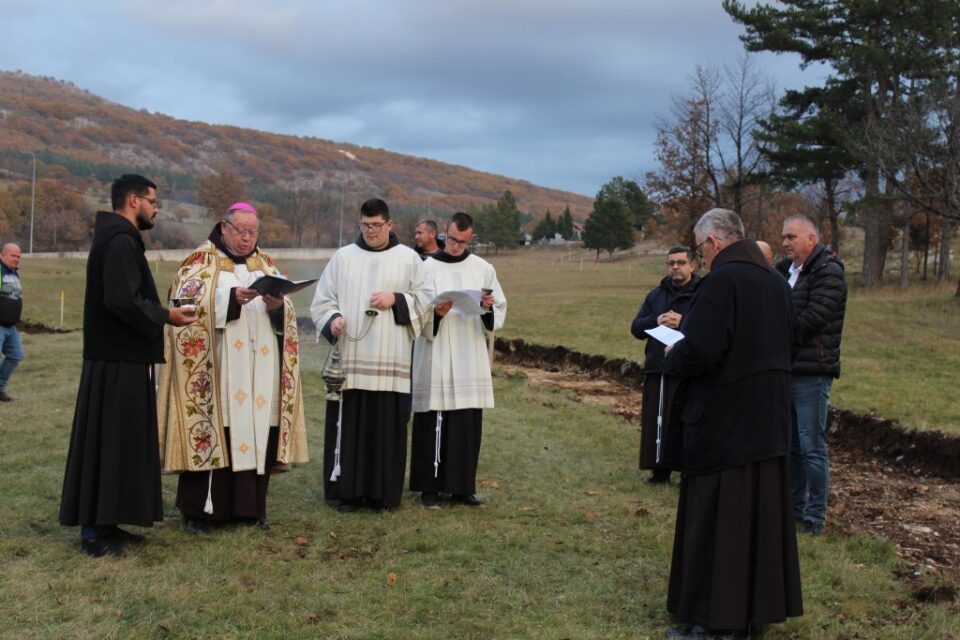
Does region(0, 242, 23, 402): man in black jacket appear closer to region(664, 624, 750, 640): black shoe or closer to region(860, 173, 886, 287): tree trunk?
region(664, 624, 750, 640): black shoe

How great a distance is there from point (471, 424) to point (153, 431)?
285 centimetres

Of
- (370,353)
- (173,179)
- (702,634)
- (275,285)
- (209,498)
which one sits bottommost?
(702,634)

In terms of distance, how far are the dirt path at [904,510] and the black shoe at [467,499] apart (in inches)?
114

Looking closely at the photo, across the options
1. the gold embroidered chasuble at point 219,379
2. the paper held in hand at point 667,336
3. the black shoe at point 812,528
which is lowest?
the black shoe at point 812,528

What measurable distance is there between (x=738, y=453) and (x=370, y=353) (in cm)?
348

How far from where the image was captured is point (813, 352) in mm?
6875

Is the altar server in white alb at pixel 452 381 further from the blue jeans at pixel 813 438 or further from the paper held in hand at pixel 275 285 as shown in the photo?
the blue jeans at pixel 813 438

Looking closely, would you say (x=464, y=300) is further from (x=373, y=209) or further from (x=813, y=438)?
(x=813, y=438)

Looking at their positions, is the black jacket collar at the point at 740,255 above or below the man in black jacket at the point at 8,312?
above

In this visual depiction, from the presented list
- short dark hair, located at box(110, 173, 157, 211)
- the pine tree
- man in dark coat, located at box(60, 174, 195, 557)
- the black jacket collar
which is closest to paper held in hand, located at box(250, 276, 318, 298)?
man in dark coat, located at box(60, 174, 195, 557)

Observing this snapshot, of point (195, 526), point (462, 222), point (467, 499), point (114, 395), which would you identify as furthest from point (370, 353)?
point (114, 395)

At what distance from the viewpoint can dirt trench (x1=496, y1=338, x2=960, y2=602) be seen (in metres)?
6.41

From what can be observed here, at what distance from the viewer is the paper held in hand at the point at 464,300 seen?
294 inches

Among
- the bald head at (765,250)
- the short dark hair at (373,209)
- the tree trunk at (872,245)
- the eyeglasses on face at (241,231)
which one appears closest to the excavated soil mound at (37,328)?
the short dark hair at (373,209)
